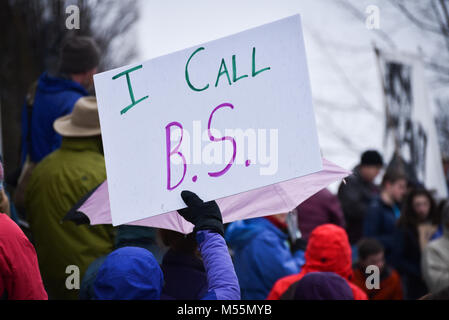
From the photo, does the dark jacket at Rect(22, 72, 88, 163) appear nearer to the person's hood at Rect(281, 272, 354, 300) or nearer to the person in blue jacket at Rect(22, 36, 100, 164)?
the person in blue jacket at Rect(22, 36, 100, 164)

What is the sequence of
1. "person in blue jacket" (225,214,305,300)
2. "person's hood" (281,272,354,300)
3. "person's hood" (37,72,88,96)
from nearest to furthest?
"person's hood" (281,272,354,300) → "person in blue jacket" (225,214,305,300) → "person's hood" (37,72,88,96)

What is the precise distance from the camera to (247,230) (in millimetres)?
5465

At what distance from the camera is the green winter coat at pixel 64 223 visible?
15.4 feet

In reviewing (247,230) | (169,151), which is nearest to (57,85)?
(247,230)

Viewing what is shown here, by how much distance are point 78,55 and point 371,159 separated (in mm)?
3856

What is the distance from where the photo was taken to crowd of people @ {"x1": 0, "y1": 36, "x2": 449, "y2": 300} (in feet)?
9.79

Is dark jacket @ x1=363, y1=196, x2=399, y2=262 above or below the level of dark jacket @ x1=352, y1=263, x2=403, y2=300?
above

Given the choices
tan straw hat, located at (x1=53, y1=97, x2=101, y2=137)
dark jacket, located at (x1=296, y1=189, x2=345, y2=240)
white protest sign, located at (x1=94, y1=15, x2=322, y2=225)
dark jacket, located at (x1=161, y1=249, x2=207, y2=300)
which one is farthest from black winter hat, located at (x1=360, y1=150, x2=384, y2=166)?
white protest sign, located at (x1=94, y1=15, x2=322, y2=225)

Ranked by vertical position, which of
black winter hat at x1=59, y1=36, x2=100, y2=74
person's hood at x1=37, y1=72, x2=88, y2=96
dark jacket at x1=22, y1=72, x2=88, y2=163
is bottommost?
dark jacket at x1=22, y1=72, x2=88, y2=163

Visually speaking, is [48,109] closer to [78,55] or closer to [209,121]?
[78,55]

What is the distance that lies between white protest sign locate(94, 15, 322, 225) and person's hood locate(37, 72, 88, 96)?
2.28 metres

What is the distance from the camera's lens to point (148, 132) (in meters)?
3.23

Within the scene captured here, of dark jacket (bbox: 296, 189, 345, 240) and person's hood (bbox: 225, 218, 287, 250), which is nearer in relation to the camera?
person's hood (bbox: 225, 218, 287, 250)
